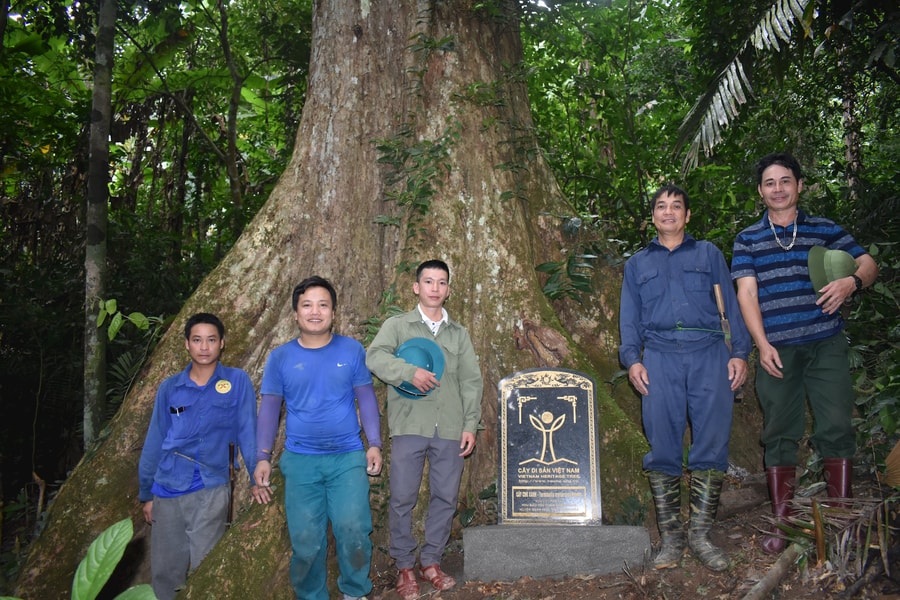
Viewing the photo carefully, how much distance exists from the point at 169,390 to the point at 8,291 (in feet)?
20.1

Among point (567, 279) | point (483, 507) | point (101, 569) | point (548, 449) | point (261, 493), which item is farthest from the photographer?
point (567, 279)

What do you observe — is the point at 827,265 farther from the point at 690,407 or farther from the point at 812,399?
the point at 690,407

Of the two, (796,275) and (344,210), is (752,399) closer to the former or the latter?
(796,275)

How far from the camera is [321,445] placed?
13.3 ft

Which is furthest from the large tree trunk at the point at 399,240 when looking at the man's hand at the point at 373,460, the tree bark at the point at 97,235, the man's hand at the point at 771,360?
the tree bark at the point at 97,235

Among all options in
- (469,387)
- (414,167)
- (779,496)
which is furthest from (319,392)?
(779,496)

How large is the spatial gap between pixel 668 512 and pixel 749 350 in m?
1.10

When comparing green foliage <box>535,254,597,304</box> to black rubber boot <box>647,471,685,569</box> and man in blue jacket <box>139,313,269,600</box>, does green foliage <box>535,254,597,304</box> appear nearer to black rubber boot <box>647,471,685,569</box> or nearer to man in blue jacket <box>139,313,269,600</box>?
black rubber boot <box>647,471,685,569</box>

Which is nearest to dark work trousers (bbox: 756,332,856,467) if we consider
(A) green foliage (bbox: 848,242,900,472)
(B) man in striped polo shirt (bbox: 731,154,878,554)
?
(B) man in striped polo shirt (bbox: 731,154,878,554)

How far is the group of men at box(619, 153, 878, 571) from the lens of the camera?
3.89 m

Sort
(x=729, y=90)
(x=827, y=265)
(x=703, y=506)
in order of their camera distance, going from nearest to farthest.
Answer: (x=827, y=265) < (x=703, y=506) < (x=729, y=90)

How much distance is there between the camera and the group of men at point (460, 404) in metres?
3.95

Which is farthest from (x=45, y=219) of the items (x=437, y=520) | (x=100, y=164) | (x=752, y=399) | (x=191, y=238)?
(x=752, y=399)

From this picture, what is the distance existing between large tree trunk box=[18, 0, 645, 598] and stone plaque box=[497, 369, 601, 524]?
28 cm
